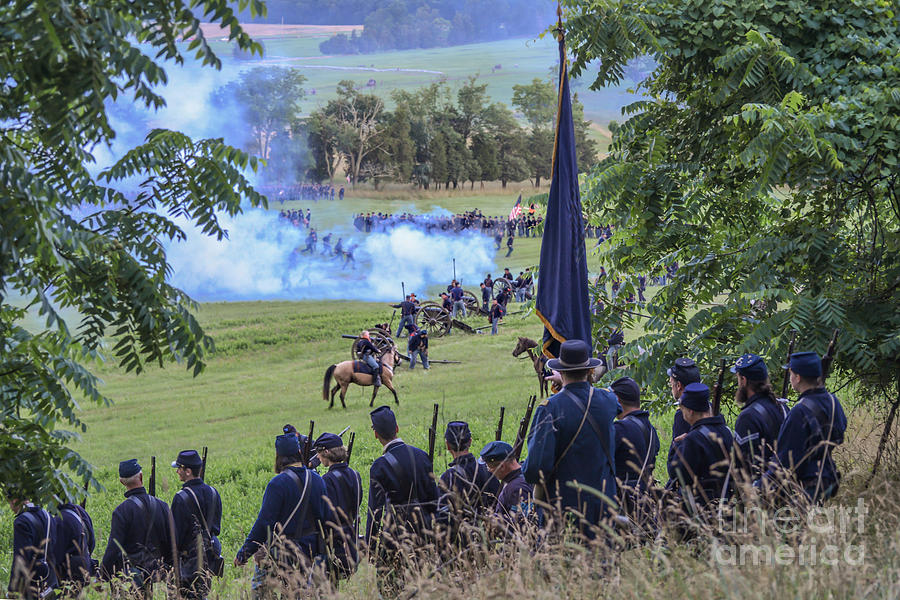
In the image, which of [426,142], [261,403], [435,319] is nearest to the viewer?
[261,403]

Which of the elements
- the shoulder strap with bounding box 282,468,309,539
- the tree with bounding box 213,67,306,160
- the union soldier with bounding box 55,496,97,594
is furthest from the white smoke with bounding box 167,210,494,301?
the shoulder strap with bounding box 282,468,309,539

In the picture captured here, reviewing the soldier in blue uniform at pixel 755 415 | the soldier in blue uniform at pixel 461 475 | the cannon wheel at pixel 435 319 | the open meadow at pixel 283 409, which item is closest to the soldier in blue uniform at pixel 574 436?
the open meadow at pixel 283 409

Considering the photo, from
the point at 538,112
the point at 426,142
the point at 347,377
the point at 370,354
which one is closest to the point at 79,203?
the point at 347,377

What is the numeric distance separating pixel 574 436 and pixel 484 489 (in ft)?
5.67

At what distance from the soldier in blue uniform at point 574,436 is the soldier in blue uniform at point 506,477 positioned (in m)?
0.85

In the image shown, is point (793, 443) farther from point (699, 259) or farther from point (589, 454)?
point (699, 259)

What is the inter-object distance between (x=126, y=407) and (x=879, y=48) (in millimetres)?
21826

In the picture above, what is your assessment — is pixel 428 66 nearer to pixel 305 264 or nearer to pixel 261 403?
pixel 305 264

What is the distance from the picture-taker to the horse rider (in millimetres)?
22922

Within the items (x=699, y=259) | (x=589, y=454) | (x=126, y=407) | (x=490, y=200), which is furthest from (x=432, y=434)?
(x=490, y=200)

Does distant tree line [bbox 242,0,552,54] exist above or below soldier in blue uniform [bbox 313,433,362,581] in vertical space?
above

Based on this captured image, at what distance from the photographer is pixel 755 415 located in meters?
6.57

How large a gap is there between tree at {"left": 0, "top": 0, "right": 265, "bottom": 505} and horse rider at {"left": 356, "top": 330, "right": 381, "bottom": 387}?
16760 millimetres

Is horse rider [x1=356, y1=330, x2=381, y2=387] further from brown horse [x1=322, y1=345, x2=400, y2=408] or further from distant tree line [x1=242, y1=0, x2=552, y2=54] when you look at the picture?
distant tree line [x1=242, y1=0, x2=552, y2=54]
